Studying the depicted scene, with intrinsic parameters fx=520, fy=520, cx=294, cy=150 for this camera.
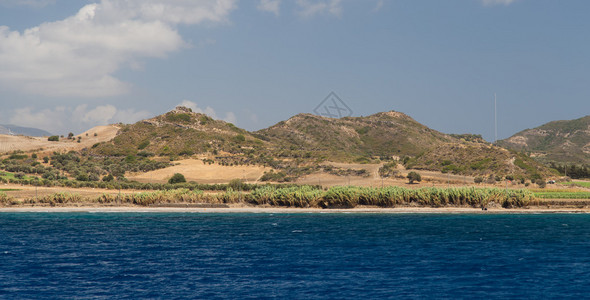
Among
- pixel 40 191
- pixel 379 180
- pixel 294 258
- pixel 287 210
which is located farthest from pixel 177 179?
pixel 294 258

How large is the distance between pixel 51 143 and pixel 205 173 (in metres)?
62.5

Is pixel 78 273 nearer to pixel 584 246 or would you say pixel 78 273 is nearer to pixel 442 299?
pixel 442 299

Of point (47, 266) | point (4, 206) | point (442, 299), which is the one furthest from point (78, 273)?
A: point (4, 206)

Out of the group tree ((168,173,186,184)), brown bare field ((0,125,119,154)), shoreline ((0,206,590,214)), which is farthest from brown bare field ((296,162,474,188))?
brown bare field ((0,125,119,154))

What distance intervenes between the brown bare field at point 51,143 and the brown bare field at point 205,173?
138 feet

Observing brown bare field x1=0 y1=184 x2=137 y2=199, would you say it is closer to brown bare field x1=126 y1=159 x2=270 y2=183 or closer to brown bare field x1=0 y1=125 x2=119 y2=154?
brown bare field x1=126 y1=159 x2=270 y2=183

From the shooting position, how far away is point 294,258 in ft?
102

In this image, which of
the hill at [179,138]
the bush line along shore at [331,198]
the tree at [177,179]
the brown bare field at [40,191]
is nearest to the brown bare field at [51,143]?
the hill at [179,138]

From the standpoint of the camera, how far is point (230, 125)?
16700 centimetres

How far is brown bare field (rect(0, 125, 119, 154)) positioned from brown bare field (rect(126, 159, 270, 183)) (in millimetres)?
42148

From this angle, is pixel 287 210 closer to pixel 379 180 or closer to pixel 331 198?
pixel 331 198

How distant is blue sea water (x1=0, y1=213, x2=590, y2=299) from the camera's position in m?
24.1

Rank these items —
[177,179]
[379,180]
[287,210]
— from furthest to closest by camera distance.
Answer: [379,180]
[177,179]
[287,210]

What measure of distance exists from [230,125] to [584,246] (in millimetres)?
138724
